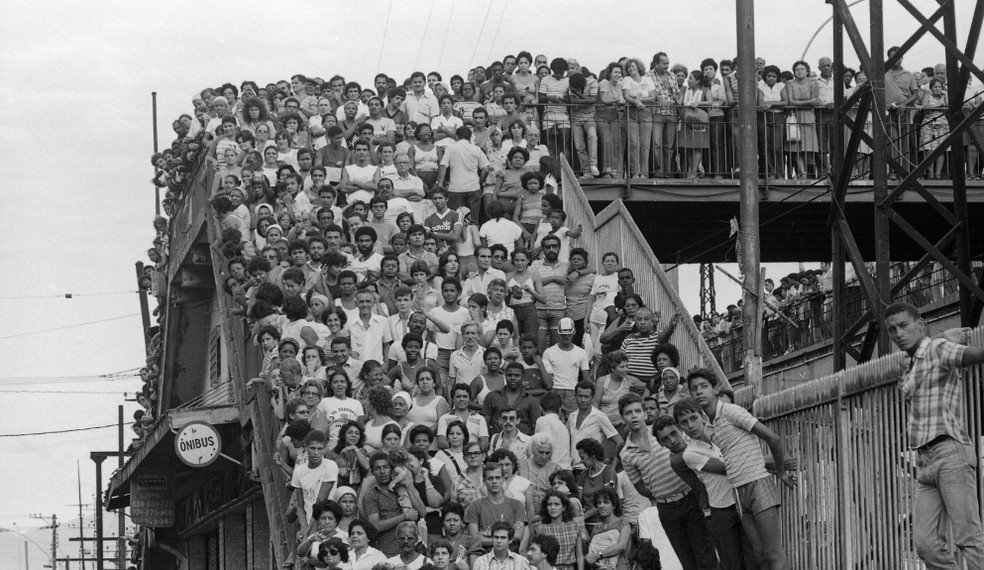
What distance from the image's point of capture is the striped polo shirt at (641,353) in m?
16.9

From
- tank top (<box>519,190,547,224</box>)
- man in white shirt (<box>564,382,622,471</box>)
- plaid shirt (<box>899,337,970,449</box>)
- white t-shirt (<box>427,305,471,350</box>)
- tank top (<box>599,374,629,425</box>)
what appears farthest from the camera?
tank top (<box>519,190,547,224</box>)

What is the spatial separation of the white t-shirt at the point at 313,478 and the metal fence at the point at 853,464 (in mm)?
4865

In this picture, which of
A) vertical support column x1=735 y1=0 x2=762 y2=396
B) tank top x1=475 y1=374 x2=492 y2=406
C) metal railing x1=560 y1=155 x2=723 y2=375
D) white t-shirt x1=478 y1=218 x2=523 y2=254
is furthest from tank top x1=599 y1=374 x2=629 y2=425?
white t-shirt x1=478 y1=218 x2=523 y2=254

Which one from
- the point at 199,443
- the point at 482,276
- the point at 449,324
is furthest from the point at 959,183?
the point at 199,443

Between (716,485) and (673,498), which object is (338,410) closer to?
(673,498)

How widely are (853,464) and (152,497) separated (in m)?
22.3

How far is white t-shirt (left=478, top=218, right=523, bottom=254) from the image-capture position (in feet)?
66.2

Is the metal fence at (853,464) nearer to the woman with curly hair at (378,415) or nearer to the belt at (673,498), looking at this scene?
the belt at (673,498)

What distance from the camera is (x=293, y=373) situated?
55.8 ft

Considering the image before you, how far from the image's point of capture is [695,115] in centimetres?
2456

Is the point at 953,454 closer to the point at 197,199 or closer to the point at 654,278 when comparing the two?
the point at 654,278

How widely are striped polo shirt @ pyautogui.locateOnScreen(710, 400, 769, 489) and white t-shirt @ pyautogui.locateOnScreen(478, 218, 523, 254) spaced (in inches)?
355

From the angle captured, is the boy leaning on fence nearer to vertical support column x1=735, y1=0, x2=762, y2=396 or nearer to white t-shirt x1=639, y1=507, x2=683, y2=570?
white t-shirt x1=639, y1=507, x2=683, y2=570

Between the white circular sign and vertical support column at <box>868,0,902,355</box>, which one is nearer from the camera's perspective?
vertical support column at <box>868,0,902,355</box>
